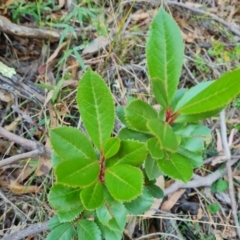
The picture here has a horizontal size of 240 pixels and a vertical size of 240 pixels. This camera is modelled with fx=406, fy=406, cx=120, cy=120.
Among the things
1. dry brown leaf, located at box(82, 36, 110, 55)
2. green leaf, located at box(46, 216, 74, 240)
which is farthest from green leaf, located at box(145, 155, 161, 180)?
dry brown leaf, located at box(82, 36, 110, 55)

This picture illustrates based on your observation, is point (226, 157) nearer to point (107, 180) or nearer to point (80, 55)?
point (80, 55)

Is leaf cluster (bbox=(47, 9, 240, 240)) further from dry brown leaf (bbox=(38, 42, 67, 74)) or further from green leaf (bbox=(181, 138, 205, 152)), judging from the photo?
dry brown leaf (bbox=(38, 42, 67, 74))

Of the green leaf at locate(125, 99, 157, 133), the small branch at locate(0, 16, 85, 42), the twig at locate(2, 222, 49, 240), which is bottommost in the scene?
the twig at locate(2, 222, 49, 240)

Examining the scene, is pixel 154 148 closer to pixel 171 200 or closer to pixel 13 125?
pixel 171 200

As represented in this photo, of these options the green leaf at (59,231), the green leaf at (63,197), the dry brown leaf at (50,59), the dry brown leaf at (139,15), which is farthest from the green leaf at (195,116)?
the dry brown leaf at (139,15)

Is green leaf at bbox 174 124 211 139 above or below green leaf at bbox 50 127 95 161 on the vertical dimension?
above

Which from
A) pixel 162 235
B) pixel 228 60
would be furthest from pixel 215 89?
pixel 228 60
